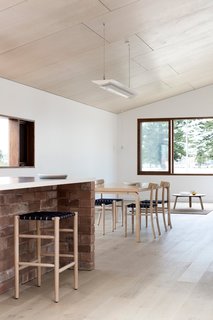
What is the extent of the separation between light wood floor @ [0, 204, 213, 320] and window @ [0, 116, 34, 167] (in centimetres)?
295

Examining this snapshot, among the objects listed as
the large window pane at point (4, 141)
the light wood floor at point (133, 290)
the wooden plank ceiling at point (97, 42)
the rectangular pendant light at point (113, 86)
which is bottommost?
the light wood floor at point (133, 290)

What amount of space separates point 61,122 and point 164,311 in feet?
21.8

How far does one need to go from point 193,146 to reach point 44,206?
9013 millimetres

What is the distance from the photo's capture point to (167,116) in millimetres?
13031

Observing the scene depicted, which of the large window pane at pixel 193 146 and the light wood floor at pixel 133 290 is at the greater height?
the large window pane at pixel 193 146

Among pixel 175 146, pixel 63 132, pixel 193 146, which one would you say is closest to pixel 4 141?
pixel 63 132

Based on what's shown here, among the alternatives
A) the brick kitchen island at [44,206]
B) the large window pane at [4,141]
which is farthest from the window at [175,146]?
the brick kitchen island at [44,206]

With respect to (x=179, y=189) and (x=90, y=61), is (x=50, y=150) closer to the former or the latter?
(x=90, y=61)

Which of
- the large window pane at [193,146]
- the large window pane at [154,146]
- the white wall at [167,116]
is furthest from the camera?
the large window pane at [154,146]

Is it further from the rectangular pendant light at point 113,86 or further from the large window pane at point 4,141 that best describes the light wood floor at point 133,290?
the large window pane at point 4,141

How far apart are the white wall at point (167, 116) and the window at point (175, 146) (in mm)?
167

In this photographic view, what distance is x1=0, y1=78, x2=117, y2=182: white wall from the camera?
318 inches

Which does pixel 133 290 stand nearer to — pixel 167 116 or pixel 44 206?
pixel 44 206

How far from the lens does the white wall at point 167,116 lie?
1273 centimetres
